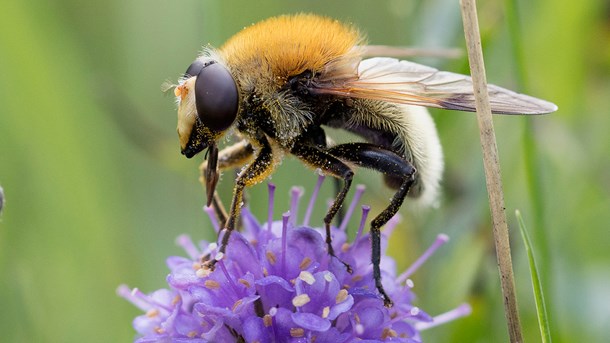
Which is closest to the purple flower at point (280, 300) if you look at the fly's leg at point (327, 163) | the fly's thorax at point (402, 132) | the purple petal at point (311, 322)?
the purple petal at point (311, 322)

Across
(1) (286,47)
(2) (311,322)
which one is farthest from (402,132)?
(2) (311,322)

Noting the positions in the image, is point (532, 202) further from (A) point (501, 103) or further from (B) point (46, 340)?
(B) point (46, 340)

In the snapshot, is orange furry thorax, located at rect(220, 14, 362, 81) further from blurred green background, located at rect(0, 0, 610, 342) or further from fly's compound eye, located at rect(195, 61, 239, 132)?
blurred green background, located at rect(0, 0, 610, 342)

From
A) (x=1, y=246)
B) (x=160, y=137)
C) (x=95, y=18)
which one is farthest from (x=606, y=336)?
(x=95, y=18)

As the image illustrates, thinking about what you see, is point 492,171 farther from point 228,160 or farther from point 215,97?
point 228,160

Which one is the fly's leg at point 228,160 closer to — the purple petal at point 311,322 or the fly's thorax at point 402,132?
the fly's thorax at point 402,132

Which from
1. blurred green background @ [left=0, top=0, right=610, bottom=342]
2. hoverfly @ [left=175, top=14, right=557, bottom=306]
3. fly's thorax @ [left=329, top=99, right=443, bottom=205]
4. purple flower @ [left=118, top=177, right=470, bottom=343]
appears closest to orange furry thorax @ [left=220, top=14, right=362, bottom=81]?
hoverfly @ [left=175, top=14, right=557, bottom=306]
